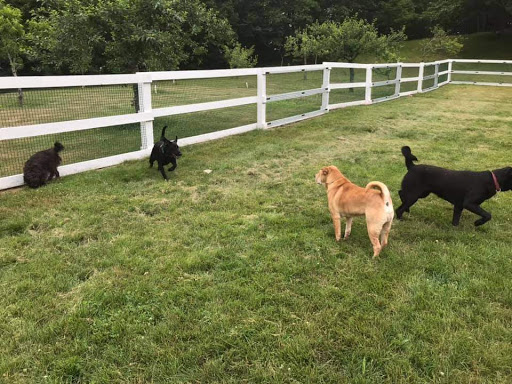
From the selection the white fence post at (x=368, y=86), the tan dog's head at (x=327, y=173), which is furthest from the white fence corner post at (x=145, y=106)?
the white fence post at (x=368, y=86)

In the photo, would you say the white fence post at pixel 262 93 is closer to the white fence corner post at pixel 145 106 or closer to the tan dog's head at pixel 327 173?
the white fence corner post at pixel 145 106

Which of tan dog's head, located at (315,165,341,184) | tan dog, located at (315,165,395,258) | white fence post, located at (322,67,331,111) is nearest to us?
tan dog, located at (315,165,395,258)

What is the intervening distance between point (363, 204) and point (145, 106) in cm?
465

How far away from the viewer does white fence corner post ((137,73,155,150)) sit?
22.0 feet

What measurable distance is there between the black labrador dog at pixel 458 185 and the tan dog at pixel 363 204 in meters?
0.77

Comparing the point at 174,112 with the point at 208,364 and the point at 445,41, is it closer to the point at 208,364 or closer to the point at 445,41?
the point at 208,364

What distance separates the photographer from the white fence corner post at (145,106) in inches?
264

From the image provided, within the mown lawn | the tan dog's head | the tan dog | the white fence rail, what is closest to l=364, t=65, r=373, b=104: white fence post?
the white fence rail

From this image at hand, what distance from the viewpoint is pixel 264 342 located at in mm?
2457

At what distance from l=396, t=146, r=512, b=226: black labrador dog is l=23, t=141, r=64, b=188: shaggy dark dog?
4.76 m

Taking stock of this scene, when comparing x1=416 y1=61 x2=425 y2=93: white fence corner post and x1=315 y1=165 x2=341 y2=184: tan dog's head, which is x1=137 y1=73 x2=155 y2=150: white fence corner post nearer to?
x1=315 y1=165 x2=341 y2=184: tan dog's head

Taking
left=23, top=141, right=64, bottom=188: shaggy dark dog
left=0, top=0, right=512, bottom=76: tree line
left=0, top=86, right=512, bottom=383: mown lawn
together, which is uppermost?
left=0, top=0, right=512, bottom=76: tree line

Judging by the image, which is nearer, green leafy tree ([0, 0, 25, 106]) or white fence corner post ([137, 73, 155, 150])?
white fence corner post ([137, 73, 155, 150])

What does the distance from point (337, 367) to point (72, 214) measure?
3496mm
